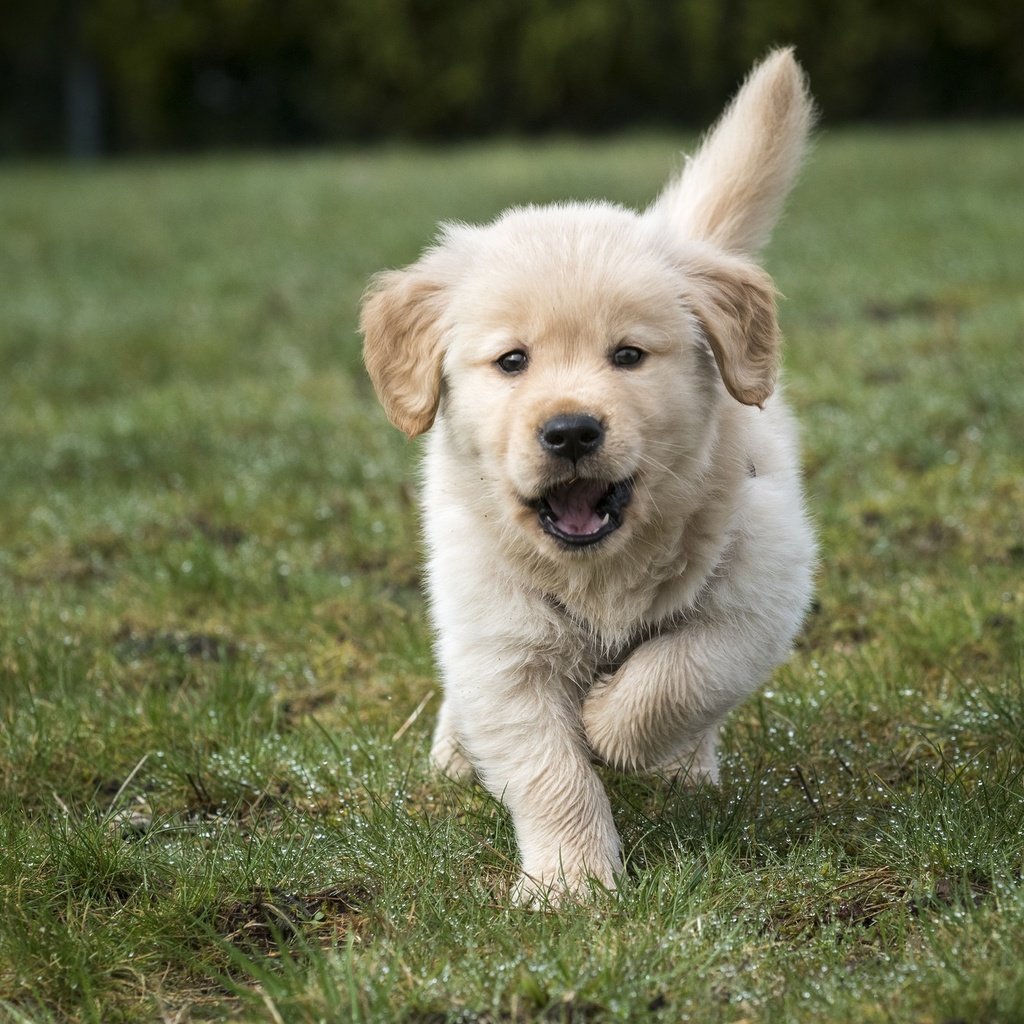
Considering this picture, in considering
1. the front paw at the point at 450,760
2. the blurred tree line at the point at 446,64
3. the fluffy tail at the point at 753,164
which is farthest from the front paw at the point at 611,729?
the blurred tree line at the point at 446,64

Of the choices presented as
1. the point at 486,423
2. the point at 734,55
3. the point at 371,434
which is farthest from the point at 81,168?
the point at 486,423

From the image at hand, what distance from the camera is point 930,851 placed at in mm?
2586

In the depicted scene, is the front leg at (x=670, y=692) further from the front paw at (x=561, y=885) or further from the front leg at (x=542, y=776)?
the front paw at (x=561, y=885)

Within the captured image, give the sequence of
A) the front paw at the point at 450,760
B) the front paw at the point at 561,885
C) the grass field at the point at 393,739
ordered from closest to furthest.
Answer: the grass field at the point at 393,739, the front paw at the point at 561,885, the front paw at the point at 450,760

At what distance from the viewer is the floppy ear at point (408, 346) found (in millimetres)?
2977

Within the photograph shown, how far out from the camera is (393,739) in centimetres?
334

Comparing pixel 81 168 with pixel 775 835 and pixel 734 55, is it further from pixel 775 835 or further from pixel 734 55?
pixel 775 835

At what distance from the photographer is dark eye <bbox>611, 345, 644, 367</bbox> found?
2.73 meters

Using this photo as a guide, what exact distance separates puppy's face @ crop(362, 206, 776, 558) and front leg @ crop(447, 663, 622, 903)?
309 mm

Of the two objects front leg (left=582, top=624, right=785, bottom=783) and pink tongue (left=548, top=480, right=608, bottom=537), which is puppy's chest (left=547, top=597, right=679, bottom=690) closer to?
front leg (left=582, top=624, right=785, bottom=783)

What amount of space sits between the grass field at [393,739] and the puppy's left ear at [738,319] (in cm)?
83

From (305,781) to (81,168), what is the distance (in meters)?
20.2

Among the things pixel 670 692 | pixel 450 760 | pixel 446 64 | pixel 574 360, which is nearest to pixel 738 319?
pixel 574 360

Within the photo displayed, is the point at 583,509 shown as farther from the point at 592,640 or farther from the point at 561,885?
the point at 561,885
